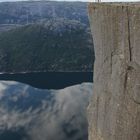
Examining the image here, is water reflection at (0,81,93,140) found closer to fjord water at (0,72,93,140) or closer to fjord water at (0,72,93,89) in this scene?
fjord water at (0,72,93,140)

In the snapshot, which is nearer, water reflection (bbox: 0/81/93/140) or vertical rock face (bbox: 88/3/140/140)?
vertical rock face (bbox: 88/3/140/140)

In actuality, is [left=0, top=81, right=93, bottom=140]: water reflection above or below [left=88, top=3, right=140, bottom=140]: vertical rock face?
below

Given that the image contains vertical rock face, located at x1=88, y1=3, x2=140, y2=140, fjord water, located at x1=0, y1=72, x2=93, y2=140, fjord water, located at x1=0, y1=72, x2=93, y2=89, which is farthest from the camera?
fjord water, located at x1=0, y1=72, x2=93, y2=89

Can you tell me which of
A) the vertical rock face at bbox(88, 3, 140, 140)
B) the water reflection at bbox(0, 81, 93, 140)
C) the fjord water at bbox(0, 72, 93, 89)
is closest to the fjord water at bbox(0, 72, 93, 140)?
the water reflection at bbox(0, 81, 93, 140)

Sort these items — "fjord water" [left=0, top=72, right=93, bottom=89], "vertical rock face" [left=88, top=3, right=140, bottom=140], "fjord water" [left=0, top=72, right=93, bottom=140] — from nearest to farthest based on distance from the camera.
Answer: "vertical rock face" [left=88, top=3, right=140, bottom=140] < "fjord water" [left=0, top=72, right=93, bottom=140] < "fjord water" [left=0, top=72, right=93, bottom=89]

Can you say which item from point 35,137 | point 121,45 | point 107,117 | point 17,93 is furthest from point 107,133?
point 17,93

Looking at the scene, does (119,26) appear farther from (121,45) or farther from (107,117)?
(107,117)

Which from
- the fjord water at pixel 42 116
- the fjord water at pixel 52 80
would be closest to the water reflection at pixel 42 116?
the fjord water at pixel 42 116

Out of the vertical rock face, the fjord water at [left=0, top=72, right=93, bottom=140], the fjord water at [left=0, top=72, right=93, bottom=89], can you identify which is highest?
the vertical rock face
